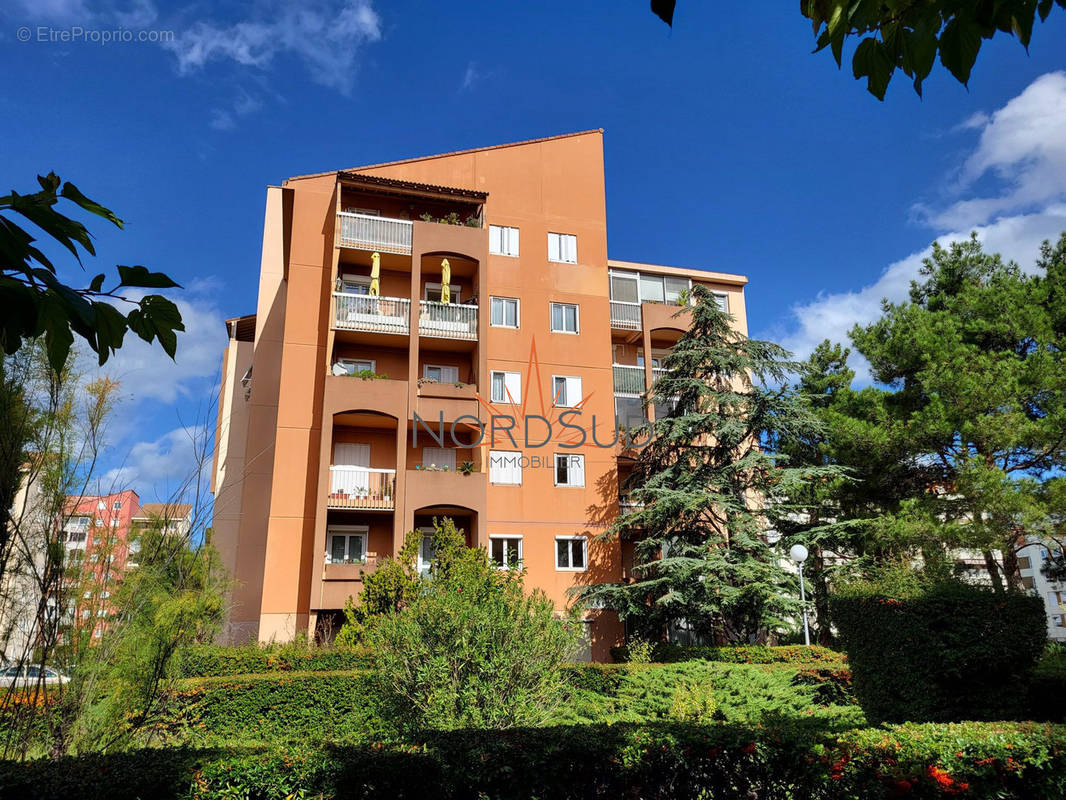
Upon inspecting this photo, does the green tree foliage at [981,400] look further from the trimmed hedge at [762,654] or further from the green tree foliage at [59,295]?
the green tree foliage at [59,295]

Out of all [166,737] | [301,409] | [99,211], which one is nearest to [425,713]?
[166,737]

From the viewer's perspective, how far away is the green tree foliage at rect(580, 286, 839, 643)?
2092 cm

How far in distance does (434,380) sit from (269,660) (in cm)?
936

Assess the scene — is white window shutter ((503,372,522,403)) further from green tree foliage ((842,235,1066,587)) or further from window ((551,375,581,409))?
green tree foliage ((842,235,1066,587))

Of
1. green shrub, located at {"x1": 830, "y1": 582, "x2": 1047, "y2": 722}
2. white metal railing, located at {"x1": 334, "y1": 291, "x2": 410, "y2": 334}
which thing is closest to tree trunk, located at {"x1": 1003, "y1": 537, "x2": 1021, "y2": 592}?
green shrub, located at {"x1": 830, "y1": 582, "x2": 1047, "y2": 722}

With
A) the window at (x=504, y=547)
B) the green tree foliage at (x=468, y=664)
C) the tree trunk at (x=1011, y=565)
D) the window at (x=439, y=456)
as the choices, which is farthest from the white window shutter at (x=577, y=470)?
the green tree foliage at (x=468, y=664)

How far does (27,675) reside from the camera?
6.88 metres

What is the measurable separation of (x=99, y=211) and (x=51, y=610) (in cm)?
634

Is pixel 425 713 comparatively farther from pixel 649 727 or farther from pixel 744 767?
pixel 744 767

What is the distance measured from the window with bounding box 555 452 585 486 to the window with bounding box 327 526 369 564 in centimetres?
632

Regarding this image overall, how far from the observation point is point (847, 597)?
11836mm

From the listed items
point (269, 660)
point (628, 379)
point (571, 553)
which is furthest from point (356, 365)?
point (269, 660)

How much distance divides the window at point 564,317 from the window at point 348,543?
9.31 metres

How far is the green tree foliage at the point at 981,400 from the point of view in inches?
693
